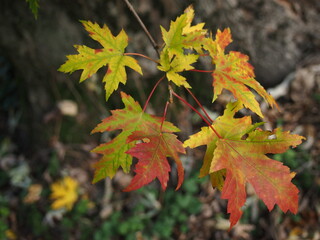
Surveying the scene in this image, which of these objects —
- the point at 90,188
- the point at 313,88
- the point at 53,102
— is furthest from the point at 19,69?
the point at 313,88

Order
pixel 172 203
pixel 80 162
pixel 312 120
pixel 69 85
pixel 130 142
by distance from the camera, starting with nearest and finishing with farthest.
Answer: pixel 130 142
pixel 312 120
pixel 172 203
pixel 69 85
pixel 80 162

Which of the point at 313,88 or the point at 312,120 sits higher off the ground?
the point at 313,88

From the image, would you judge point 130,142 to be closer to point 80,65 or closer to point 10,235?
point 80,65

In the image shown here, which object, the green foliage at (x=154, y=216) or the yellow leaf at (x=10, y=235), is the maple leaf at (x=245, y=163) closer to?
the green foliage at (x=154, y=216)

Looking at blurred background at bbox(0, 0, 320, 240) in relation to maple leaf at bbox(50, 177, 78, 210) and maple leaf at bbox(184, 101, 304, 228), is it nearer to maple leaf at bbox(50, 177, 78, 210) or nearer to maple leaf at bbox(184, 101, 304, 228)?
maple leaf at bbox(50, 177, 78, 210)

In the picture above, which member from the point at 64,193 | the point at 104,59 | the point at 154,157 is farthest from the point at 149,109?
the point at 154,157

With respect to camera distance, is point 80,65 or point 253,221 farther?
point 253,221
